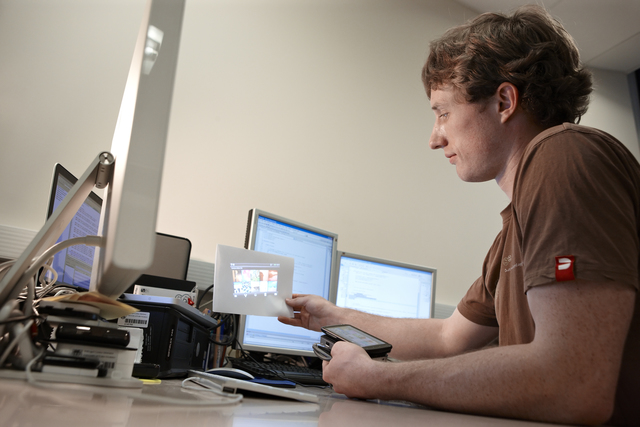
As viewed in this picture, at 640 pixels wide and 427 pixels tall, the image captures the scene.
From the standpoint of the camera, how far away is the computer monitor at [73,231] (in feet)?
3.43

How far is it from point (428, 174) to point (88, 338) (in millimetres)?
2363

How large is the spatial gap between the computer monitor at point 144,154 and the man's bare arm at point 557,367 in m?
0.56

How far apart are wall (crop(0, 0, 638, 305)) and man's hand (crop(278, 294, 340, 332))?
0.68m

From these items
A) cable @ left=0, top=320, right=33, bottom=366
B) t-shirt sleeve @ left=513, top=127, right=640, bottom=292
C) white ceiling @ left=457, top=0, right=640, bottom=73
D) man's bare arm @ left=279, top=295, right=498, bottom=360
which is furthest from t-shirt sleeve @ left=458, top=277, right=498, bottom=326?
white ceiling @ left=457, top=0, right=640, bottom=73

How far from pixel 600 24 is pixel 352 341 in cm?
324

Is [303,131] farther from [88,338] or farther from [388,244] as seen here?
[88,338]

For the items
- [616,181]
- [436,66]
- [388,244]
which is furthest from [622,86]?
[616,181]

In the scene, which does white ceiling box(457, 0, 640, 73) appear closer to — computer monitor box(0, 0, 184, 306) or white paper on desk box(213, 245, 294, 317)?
white paper on desk box(213, 245, 294, 317)

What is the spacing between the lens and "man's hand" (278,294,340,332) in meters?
1.33

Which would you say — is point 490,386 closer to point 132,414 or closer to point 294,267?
point 132,414

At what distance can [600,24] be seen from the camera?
310 centimetres

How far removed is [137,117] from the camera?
42cm

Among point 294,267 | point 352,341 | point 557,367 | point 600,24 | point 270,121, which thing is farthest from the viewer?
point 600,24

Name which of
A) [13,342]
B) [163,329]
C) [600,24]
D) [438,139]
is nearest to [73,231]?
[163,329]
